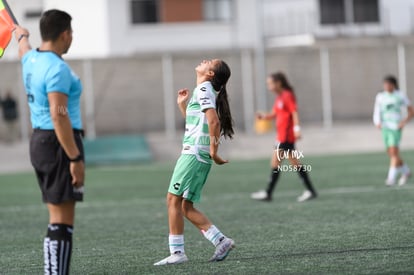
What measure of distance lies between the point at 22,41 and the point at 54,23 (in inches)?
33.4

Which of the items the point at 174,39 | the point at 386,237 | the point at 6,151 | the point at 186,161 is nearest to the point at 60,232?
the point at 186,161

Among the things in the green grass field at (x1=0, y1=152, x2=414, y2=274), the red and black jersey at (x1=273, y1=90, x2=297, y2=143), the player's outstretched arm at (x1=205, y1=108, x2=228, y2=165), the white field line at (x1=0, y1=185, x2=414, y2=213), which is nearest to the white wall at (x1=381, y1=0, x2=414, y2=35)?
the green grass field at (x1=0, y1=152, x2=414, y2=274)

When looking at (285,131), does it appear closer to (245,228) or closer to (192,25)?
Answer: (245,228)

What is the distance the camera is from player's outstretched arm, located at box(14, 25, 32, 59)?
303 inches

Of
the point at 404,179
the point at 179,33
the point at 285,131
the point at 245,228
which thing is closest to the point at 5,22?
the point at 245,228

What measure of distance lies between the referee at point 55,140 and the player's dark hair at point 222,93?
2093mm

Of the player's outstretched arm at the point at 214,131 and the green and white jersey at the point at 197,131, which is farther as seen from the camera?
the green and white jersey at the point at 197,131

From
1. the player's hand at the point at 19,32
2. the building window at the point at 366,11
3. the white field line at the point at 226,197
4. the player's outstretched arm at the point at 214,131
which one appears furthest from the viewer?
the building window at the point at 366,11

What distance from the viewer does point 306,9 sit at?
49906mm

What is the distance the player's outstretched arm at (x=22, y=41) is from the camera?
771 centimetres

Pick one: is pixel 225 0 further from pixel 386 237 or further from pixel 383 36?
pixel 386 237

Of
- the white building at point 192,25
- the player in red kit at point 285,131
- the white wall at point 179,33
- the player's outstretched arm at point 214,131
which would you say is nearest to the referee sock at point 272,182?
the player in red kit at point 285,131

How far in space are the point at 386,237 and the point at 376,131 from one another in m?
25.2

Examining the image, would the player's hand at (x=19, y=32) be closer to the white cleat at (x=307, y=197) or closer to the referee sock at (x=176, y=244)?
the referee sock at (x=176, y=244)
